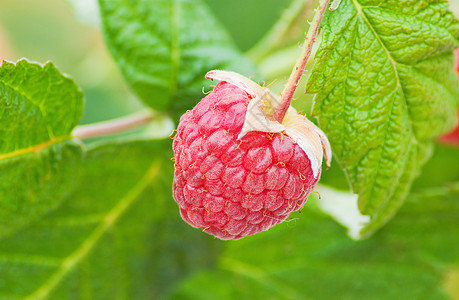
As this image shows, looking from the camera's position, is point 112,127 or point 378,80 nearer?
point 378,80

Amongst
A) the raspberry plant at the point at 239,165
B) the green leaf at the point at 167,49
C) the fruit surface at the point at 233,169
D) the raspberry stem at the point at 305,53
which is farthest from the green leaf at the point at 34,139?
the raspberry stem at the point at 305,53

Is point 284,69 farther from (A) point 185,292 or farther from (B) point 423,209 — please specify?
(A) point 185,292

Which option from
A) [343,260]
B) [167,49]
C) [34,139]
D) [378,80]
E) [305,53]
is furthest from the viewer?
[343,260]

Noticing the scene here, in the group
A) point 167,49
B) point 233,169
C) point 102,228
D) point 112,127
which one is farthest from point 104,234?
point 233,169

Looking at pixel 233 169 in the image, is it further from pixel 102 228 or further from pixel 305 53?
pixel 102 228

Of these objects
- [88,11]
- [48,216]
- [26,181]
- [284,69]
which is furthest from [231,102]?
[88,11]

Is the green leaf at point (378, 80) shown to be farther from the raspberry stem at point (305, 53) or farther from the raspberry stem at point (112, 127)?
the raspberry stem at point (112, 127)
